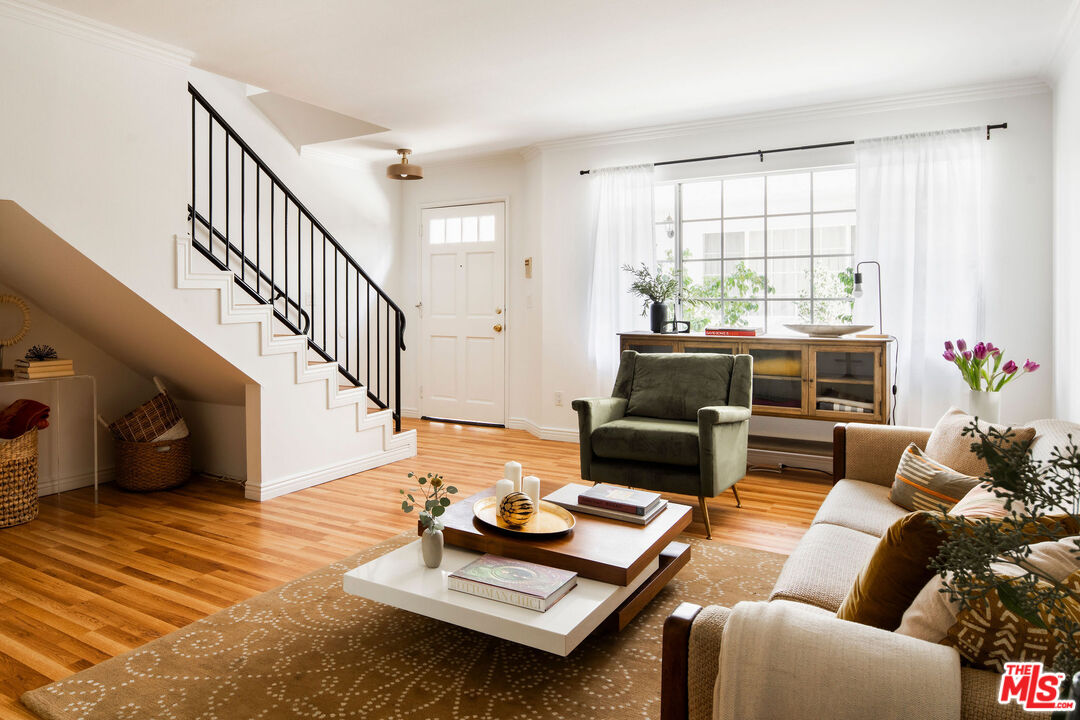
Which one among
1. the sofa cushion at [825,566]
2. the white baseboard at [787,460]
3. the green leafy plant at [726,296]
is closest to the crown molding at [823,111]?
the green leafy plant at [726,296]

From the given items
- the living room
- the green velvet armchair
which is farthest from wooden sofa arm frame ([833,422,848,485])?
the green velvet armchair

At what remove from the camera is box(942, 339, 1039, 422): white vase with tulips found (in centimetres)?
384

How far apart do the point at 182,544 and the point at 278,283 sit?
3.02 metres

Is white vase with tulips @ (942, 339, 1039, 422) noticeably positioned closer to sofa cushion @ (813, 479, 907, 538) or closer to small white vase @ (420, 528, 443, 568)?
sofa cushion @ (813, 479, 907, 538)

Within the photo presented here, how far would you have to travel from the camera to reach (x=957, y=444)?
2.50 metres

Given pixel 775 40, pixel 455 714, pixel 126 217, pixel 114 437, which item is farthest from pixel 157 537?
pixel 775 40

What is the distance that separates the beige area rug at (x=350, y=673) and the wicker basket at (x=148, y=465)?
1988mm

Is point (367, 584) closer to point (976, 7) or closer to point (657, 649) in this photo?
point (657, 649)

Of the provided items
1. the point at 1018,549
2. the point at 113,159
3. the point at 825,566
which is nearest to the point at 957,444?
the point at 825,566

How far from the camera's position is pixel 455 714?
6.17 feet

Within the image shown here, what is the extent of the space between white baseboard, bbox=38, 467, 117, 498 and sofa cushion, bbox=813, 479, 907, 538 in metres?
4.26

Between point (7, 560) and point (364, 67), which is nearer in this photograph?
point (7, 560)

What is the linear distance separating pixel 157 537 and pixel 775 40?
13.3 ft

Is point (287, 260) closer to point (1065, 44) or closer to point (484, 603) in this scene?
point (484, 603)
